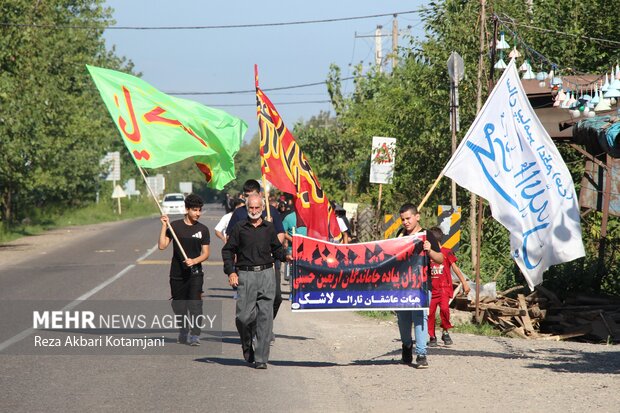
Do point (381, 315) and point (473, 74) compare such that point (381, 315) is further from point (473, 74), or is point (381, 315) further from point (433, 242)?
point (473, 74)

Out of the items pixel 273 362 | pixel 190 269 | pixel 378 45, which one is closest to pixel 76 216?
pixel 378 45

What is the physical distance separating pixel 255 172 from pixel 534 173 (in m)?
170

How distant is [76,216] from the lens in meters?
63.2

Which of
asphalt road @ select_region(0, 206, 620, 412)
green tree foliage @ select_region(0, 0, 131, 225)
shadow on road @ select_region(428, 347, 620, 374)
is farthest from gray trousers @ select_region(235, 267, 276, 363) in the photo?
green tree foliage @ select_region(0, 0, 131, 225)

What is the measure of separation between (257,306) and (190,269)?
5.18 ft

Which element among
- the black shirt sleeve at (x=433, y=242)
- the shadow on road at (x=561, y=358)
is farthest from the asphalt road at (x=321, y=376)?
the black shirt sleeve at (x=433, y=242)

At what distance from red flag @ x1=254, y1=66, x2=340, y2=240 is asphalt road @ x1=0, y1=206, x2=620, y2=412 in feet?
5.08

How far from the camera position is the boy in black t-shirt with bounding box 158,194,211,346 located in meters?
12.3

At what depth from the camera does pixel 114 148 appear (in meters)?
80.4

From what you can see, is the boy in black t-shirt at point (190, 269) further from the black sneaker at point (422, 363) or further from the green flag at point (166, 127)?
the black sneaker at point (422, 363)

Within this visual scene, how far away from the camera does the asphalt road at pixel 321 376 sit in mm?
8867

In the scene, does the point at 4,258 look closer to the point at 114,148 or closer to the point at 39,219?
the point at 39,219

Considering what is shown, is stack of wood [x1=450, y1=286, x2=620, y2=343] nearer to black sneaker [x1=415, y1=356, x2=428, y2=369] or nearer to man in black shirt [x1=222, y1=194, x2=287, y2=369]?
black sneaker [x1=415, y1=356, x2=428, y2=369]

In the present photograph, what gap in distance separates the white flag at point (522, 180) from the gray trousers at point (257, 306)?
7.52 ft
